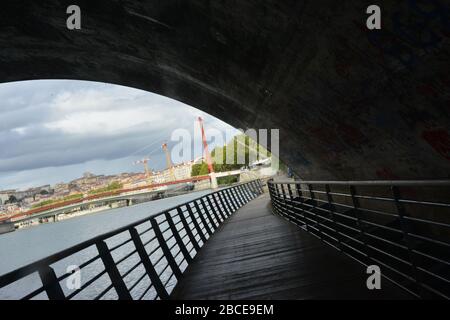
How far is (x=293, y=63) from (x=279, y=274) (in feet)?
11.8

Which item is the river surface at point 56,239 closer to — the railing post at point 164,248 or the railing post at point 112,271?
the railing post at point 164,248

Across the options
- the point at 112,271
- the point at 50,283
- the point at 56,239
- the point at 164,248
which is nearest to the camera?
the point at 50,283

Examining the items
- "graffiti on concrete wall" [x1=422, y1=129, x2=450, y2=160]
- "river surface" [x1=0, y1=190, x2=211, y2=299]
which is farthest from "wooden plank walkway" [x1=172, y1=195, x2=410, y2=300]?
"river surface" [x1=0, y1=190, x2=211, y2=299]

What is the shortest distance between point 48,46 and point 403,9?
8.13m

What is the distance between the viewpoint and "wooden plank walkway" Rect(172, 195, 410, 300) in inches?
181

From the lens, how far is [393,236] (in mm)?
8695

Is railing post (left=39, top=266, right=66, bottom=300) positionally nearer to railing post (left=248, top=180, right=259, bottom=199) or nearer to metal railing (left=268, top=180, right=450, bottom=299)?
metal railing (left=268, top=180, right=450, bottom=299)

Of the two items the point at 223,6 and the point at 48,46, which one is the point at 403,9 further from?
the point at 48,46

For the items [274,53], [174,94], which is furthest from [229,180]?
[274,53]

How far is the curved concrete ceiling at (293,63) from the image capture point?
201 inches

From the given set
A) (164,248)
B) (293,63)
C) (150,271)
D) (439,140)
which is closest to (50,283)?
(150,271)

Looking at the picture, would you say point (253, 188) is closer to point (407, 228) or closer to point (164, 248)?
point (164, 248)

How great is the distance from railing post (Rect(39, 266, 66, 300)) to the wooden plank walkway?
2.28 m

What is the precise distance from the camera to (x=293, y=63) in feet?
23.9
